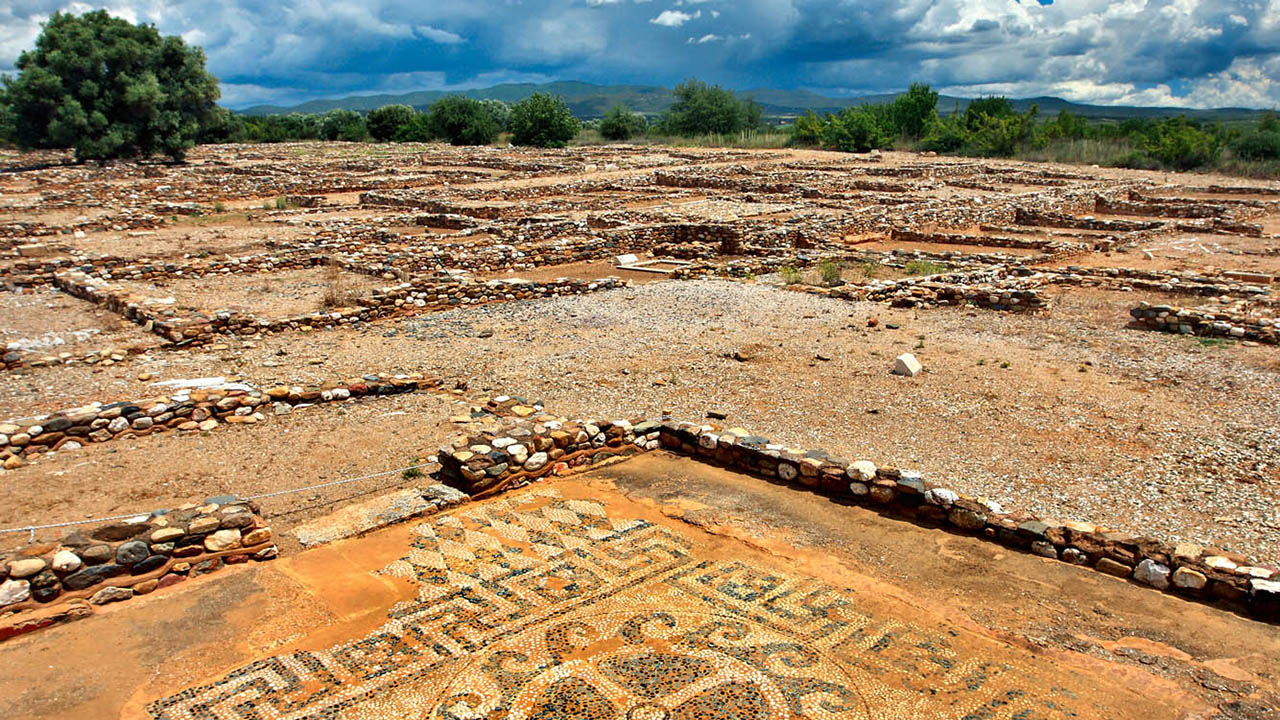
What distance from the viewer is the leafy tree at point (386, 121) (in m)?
61.9

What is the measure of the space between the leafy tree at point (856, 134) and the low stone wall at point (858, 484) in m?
47.5

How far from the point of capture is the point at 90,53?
39.3 metres

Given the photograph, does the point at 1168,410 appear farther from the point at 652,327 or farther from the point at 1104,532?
the point at 652,327

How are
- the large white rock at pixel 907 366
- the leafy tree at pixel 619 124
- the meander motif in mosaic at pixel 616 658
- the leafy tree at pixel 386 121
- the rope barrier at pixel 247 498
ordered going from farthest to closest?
the leafy tree at pixel 386 121 < the leafy tree at pixel 619 124 < the large white rock at pixel 907 366 < the rope barrier at pixel 247 498 < the meander motif in mosaic at pixel 616 658

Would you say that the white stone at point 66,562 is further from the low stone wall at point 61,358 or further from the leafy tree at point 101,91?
the leafy tree at point 101,91

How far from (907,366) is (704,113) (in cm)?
5478

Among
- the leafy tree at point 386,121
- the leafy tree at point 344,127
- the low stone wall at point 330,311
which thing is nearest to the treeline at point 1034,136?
the leafy tree at point 386,121

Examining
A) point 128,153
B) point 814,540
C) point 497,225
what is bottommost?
point 814,540

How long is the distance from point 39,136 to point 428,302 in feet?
136

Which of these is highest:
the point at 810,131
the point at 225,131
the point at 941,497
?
the point at 225,131

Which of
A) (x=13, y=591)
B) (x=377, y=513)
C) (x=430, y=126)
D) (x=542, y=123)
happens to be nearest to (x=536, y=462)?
(x=377, y=513)

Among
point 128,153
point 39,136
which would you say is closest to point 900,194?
point 128,153

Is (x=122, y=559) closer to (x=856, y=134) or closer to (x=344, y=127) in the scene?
(x=856, y=134)

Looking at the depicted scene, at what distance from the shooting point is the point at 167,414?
8.07m
